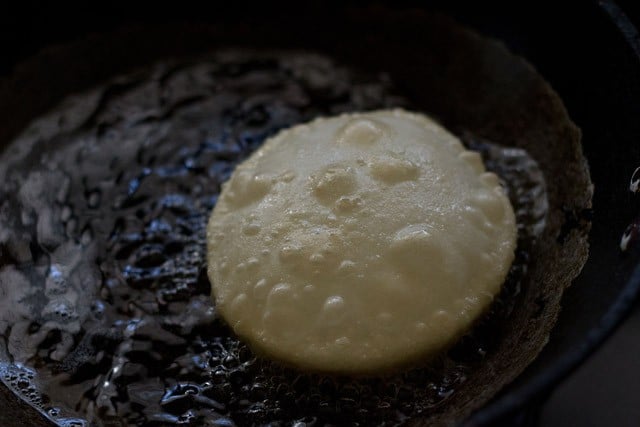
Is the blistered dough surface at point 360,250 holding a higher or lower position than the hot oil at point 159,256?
higher

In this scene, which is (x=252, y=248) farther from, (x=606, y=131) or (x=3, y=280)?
(x=606, y=131)

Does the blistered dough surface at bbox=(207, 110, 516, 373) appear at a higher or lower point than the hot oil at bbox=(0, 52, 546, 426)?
higher

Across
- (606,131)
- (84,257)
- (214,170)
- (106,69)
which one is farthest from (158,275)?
(606,131)

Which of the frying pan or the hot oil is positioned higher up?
the frying pan

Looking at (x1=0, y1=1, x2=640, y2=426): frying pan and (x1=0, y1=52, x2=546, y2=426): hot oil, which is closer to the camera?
(x1=0, y1=1, x2=640, y2=426): frying pan
